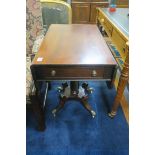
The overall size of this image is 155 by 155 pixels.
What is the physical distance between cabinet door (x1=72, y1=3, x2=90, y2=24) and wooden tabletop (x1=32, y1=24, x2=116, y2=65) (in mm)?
2133

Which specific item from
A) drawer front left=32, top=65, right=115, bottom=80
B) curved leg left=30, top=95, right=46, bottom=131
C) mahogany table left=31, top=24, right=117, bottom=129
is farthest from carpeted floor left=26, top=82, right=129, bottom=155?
drawer front left=32, top=65, right=115, bottom=80

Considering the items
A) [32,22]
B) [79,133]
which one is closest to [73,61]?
[79,133]

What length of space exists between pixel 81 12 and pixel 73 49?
257 centimetres

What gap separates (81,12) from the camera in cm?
332

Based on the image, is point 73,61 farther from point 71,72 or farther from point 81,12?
point 81,12

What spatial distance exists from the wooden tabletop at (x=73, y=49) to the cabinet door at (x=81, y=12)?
2133mm

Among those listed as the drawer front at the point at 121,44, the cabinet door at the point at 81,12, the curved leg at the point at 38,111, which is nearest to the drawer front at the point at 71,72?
the curved leg at the point at 38,111

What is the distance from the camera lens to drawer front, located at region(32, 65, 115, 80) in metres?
0.98

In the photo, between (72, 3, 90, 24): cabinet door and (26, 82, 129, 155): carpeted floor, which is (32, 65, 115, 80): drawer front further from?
(72, 3, 90, 24): cabinet door

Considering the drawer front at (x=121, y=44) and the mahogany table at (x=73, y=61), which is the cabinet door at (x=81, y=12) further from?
the mahogany table at (x=73, y=61)

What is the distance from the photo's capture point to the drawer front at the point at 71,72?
0.98m

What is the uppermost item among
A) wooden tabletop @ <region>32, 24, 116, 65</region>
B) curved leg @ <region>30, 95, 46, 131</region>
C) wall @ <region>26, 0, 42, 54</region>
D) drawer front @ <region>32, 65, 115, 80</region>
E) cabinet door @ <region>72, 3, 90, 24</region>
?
cabinet door @ <region>72, 3, 90, 24</region>
